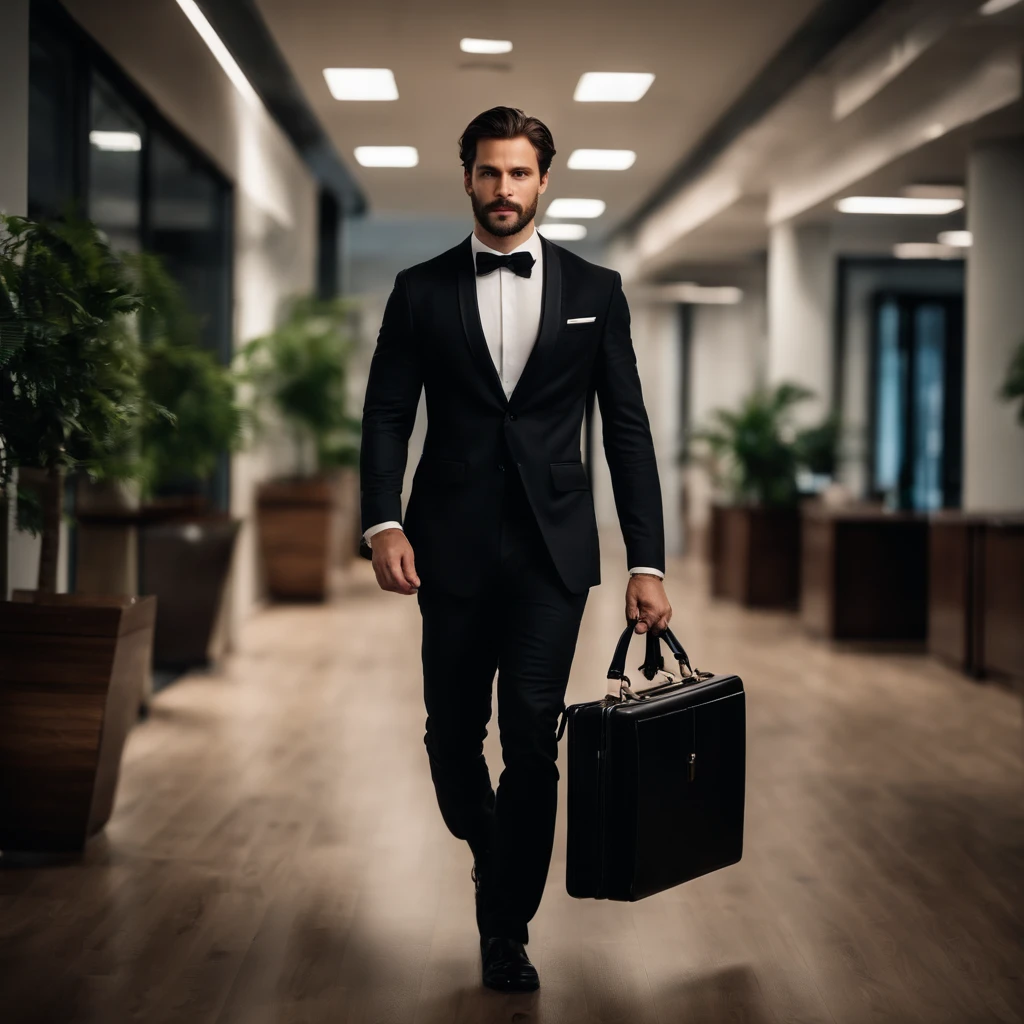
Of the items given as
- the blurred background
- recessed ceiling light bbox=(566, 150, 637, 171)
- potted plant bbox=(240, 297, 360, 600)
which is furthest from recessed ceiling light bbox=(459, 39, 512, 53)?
potted plant bbox=(240, 297, 360, 600)

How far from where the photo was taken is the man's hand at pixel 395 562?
8.18ft

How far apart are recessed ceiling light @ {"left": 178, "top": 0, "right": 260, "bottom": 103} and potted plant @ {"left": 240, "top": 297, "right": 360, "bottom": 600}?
1.82 metres

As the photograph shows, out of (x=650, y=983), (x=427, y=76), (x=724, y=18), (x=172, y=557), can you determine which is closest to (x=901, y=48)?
(x=724, y=18)

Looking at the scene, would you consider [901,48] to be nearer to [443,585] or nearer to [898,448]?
[443,585]

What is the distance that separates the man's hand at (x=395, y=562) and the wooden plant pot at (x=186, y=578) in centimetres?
396

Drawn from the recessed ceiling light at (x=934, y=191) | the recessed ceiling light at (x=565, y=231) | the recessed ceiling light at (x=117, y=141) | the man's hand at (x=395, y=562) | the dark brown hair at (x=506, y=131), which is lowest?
the man's hand at (x=395, y=562)

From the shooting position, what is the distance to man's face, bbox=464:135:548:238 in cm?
252

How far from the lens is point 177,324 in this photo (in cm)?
611

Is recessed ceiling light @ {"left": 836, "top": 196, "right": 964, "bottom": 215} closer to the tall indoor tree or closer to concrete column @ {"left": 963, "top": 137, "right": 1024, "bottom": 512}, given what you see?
concrete column @ {"left": 963, "top": 137, "right": 1024, "bottom": 512}

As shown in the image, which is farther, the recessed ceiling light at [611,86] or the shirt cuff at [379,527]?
the recessed ceiling light at [611,86]

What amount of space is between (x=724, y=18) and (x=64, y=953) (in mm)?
5478

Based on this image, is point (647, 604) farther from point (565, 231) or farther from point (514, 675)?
point (565, 231)

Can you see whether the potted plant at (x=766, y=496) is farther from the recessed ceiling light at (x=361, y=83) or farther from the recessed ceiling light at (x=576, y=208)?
the recessed ceiling light at (x=361, y=83)

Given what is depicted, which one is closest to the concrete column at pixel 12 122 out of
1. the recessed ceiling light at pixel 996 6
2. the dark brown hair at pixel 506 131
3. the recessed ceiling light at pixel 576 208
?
the dark brown hair at pixel 506 131
